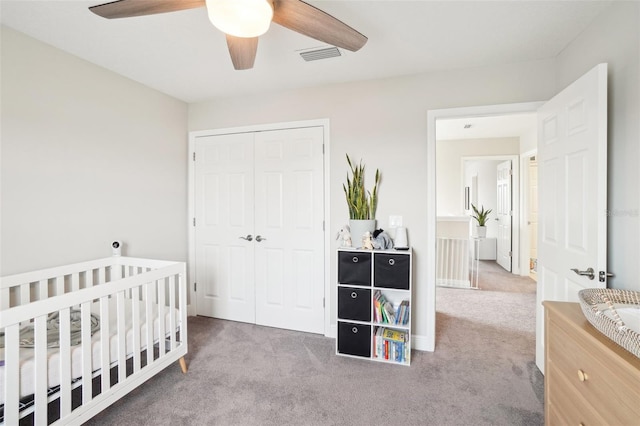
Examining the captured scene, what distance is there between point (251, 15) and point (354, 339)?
223 centimetres

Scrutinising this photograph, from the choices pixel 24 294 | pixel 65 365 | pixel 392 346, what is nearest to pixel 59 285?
pixel 24 294

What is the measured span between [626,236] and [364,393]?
170 cm

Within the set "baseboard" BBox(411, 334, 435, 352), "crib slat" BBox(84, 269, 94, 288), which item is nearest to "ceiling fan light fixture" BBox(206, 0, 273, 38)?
"crib slat" BBox(84, 269, 94, 288)

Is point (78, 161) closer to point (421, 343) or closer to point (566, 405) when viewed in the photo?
point (421, 343)

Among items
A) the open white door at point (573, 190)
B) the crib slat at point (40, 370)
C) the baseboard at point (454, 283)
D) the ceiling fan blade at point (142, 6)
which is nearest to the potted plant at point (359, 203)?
the open white door at point (573, 190)

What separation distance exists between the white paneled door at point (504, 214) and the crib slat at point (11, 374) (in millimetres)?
6032

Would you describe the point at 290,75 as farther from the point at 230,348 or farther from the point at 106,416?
the point at 106,416

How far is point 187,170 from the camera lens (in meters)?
3.25

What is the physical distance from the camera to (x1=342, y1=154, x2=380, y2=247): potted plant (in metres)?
2.54

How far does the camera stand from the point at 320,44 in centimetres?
204

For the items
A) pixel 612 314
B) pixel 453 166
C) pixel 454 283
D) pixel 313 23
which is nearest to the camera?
pixel 612 314

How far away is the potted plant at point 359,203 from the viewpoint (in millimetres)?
2535

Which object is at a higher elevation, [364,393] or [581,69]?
[581,69]

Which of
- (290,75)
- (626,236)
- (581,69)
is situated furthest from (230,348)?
(581,69)
